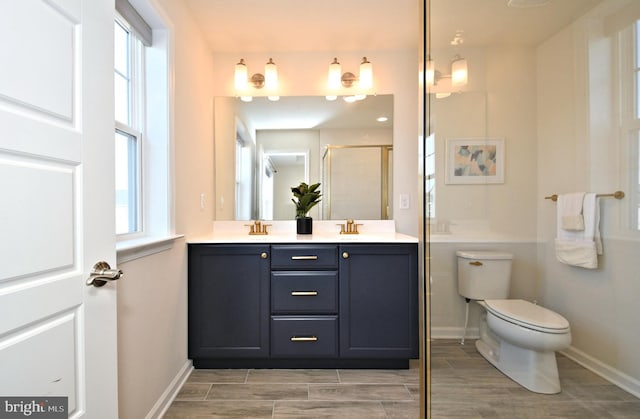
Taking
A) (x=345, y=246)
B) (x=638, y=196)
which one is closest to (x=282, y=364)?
(x=345, y=246)

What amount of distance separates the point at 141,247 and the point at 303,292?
3.25ft

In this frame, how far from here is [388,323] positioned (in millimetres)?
1881

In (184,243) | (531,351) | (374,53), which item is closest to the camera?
(531,351)

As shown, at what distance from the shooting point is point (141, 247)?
1258 mm

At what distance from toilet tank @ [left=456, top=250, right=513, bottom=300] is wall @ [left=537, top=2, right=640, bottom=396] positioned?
0.42 feet

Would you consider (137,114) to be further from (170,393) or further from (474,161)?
(474,161)

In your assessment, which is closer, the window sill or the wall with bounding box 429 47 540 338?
the wall with bounding box 429 47 540 338

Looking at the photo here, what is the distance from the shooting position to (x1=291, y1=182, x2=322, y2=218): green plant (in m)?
2.30

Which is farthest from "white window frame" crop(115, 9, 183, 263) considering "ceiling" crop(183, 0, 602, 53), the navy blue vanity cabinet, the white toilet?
the white toilet

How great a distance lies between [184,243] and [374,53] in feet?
6.92

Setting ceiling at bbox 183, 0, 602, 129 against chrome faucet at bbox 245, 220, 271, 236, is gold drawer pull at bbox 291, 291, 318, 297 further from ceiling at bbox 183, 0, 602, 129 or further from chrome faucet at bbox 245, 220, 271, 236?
ceiling at bbox 183, 0, 602, 129

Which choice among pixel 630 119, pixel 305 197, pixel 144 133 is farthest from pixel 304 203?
pixel 630 119

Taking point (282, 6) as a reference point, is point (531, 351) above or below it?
below

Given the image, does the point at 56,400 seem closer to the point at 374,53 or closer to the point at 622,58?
the point at 622,58
